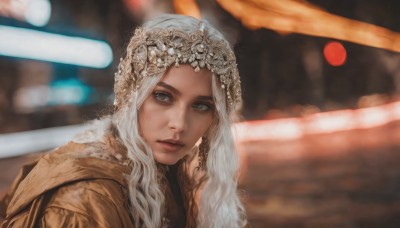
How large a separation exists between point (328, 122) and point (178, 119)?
188 cm

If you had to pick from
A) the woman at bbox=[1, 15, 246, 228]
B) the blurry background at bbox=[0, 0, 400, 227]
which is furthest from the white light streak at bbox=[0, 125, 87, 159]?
the woman at bbox=[1, 15, 246, 228]

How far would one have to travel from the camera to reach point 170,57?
0.95 metres

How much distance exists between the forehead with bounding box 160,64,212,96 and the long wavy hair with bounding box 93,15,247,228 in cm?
2

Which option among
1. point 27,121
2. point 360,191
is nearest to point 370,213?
point 360,191

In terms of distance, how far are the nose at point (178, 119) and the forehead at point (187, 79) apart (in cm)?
5

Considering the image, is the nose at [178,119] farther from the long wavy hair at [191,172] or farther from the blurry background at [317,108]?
the blurry background at [317,108]

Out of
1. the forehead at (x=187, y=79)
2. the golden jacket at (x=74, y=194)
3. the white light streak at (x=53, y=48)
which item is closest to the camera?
the golden jacket at (x=74, y=194)

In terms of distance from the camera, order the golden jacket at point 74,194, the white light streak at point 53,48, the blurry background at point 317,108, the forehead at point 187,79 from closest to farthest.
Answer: the golden jacket at point 74,194 < the forehead at point 187,79 < the white light streak at point 53,48 < the blurry background at point 317,108

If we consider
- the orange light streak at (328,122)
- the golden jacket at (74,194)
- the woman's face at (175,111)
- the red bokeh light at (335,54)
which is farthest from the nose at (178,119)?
the red bokeh light at (335,54)

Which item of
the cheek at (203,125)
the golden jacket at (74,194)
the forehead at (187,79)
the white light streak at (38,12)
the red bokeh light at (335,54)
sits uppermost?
the red bokeh light at (335,54)

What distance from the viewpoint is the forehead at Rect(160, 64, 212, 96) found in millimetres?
945

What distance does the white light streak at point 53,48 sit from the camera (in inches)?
78.5

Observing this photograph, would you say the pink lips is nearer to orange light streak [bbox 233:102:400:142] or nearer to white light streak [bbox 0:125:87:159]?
white light streak [bbox 0:125:87:159]

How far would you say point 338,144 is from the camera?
2.62 metres
